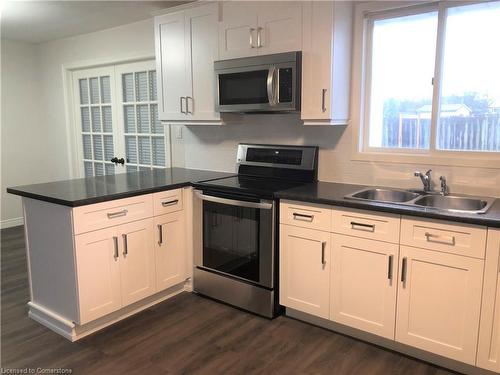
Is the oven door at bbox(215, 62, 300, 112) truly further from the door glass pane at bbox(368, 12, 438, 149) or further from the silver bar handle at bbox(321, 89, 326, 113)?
the door glass pane at bbox(368, 12, 438, 149)

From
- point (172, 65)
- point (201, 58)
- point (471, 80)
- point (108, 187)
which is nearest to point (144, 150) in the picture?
point (172, 65)

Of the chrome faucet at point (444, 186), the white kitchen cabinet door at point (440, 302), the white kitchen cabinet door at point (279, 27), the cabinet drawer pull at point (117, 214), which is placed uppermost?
the white kitchen cabinet door at point (279, 27)

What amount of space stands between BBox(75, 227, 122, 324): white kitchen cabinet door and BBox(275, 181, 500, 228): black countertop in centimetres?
114

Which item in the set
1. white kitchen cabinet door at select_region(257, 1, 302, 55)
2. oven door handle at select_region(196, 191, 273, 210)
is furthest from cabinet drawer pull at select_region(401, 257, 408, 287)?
white kitchen cabinet door at select_region(257, 1, 302, 55)

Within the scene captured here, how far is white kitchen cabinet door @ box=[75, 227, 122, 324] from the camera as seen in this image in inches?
96.4

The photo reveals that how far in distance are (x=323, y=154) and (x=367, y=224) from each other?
87 cm

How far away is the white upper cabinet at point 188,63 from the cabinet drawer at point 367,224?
1372 mm

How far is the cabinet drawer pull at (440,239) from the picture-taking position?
6.72ft

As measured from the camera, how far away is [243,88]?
9.70 ft

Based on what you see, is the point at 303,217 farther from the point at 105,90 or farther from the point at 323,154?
the point at 105,90

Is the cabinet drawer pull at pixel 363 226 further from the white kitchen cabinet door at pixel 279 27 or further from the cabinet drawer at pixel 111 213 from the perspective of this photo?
the cabinet drawer at pixel 111 213

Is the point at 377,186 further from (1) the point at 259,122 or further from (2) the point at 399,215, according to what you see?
(1) the point at 259,122

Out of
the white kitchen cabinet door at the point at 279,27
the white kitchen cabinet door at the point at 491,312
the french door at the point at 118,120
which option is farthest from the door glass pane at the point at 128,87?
the white kitchen cabinet door at the point at 491,312

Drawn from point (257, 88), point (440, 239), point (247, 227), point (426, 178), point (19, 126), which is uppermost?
point (257, 88)
